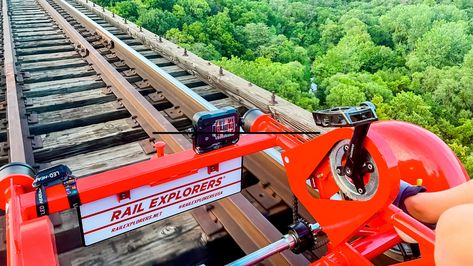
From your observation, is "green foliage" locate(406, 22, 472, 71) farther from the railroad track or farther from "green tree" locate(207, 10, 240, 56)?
the railroad track

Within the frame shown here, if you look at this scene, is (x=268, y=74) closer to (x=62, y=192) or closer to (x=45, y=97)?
(x=45, y=97)

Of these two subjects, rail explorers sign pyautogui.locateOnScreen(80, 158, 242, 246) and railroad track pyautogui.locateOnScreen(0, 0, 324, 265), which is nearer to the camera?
rail explorers sign pyautogui.locateOnScreen(80, 158, 242, 246)

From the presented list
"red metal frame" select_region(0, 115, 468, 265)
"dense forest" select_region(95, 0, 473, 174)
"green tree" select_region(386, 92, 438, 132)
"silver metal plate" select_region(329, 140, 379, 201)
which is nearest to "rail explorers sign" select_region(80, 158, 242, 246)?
"red metal frame" select_region(0, 115, 468, 265)

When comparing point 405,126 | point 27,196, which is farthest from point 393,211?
point 27,196

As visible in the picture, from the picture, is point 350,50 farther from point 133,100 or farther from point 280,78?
point 133,100

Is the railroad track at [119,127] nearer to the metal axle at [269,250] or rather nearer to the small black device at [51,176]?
the metal axle at [269,250]

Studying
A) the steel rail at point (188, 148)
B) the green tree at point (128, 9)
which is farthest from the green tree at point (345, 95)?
the steel rail at point (188, 148)
